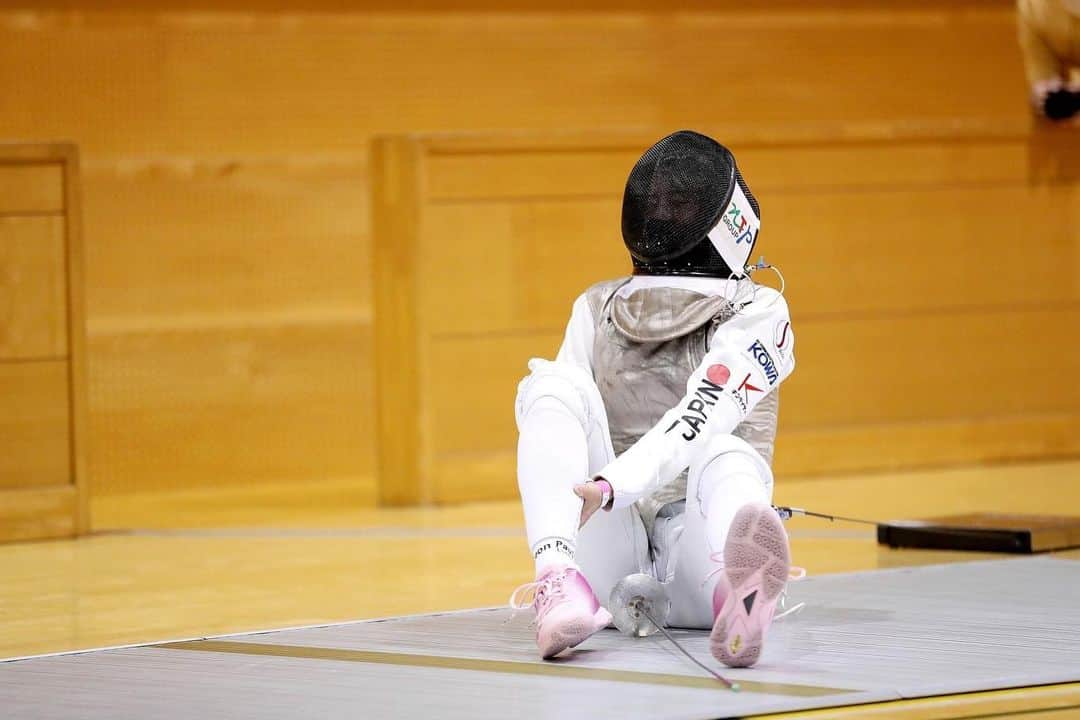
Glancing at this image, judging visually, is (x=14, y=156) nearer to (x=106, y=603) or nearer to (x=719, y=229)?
(x=106, y=603)

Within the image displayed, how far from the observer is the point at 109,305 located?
584cm

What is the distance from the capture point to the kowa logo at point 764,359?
292cm

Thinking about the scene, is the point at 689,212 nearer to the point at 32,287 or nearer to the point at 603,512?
the point at 603,512

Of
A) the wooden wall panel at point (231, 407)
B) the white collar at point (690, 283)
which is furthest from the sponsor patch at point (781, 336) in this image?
the wooden wall panel at point (231, 407)

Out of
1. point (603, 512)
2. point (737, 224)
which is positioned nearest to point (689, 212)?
point (737, 224)

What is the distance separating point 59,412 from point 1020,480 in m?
2.63

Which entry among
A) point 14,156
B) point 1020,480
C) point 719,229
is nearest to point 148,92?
point 14,156

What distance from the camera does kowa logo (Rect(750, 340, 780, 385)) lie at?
2.92 m

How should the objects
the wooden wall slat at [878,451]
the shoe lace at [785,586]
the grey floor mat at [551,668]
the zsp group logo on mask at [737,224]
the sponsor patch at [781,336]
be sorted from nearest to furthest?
the grey floor mat at [551,668]
the shoe lace at [785,586]
the sponsor patch at [781,336]
the zsp group logo on mask at [737,224]
the wooden wall slat at [878,451]

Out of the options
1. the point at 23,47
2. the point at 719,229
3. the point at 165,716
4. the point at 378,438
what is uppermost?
the point at 23,47

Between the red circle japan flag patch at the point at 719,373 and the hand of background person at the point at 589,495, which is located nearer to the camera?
the hand of background person at the point at 589,495

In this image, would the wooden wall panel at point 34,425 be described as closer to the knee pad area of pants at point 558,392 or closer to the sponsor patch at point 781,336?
the knee pad area of pants at point 558,392

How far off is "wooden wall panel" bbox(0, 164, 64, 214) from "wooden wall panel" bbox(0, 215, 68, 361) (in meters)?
0.03

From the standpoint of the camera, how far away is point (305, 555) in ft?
14.5
